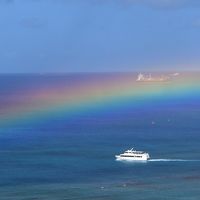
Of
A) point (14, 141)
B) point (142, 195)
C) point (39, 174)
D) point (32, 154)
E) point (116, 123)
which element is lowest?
point (142, 195)

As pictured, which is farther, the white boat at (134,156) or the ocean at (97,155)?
the white boat at (134,156)

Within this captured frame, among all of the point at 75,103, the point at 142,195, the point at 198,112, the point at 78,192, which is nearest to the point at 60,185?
the point at 78,192

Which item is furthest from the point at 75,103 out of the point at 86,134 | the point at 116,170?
the point at 116,170

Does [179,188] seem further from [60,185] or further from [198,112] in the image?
[198,112]

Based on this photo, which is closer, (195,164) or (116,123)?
(195,164)

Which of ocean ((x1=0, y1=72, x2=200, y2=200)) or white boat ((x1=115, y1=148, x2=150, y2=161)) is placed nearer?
ocean ((x1=0, y1=72, x2=200, y2=200))

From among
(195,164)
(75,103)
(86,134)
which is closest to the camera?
(195,164)

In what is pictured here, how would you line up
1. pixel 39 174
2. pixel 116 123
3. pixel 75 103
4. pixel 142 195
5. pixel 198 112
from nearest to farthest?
pixel 142 195
pixel 39 174
pixel 116 123
pixel 198 112
pixel 75 103

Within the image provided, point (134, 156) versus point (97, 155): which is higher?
point (97, 155)

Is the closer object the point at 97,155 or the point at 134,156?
the point at 134,156

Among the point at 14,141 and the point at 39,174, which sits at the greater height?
the point at 14,141
